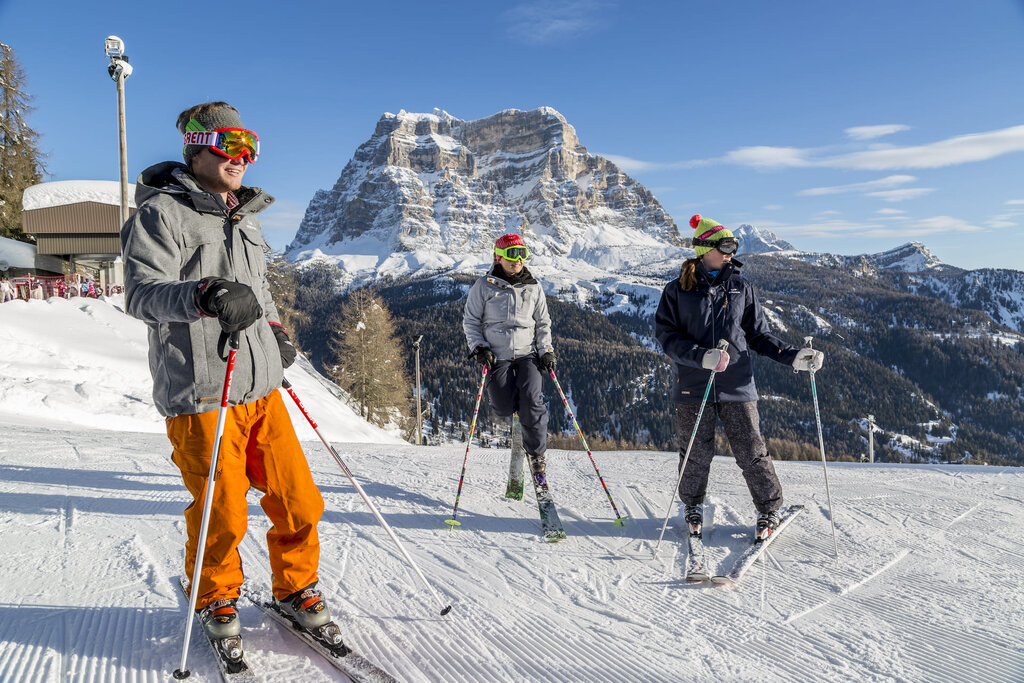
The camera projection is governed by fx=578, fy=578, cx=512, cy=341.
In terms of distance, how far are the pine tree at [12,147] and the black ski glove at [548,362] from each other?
3636 centimetres

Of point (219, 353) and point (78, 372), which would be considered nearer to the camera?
point (219, 353)

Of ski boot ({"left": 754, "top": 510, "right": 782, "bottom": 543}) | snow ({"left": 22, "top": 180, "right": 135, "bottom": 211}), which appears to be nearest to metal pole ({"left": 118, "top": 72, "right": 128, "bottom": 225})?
snow ({"left": 22, "top": 180, "right": 135, "bottom": 211})

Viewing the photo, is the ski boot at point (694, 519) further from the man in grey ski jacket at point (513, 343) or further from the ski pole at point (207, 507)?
the ski pole at point (207, 507)

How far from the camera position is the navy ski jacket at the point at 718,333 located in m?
3.69

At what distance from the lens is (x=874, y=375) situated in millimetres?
132500

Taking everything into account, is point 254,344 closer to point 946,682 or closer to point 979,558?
point 946,682

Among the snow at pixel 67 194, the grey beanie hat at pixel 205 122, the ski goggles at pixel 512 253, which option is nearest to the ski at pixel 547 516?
the ski goggles at pixel 512 253

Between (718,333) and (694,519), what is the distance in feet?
4.04

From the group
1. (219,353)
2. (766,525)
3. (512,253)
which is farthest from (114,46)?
(766,525)

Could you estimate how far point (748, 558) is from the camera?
3.49 m

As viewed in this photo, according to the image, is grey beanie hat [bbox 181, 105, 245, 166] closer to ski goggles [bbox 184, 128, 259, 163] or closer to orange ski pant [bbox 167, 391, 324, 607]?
ski goggles [bbox 184, 128, 259, 163]

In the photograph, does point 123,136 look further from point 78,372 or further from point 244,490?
point 244,490

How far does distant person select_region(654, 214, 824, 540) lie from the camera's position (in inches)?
145

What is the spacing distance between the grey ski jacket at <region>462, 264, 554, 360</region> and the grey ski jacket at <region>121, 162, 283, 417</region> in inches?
85.7
